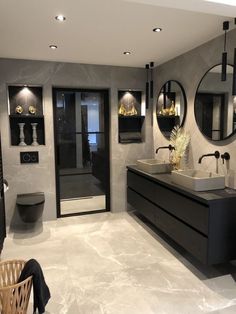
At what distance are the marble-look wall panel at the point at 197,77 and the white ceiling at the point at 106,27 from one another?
13cm

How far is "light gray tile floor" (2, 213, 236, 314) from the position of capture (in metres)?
2.29

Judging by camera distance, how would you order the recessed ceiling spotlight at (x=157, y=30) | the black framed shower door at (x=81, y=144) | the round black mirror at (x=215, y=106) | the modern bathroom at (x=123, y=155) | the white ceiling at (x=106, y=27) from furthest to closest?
the black framed shower door at (x=81, y=144) → the round black mirror at (x=215, y=106) → the recessed ceiling spotlight at (x=157, y=30) → the modern bathroom at (x=123, y=155) → the white ceiling at (x=106, y=27)

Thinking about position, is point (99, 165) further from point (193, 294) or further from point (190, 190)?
point (193, 294)

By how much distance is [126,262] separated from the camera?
3.00 metres

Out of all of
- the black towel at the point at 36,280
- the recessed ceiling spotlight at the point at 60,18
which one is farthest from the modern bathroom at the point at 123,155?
the black towel at the point at 36,280

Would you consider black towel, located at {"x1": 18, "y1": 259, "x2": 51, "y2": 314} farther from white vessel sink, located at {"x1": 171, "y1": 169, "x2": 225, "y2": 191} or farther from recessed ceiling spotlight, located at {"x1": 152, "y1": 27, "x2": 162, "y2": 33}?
recessed ceiling spotlight, located at {"x1": 152, "y1": 27, "x2": 162, "y2": 33}

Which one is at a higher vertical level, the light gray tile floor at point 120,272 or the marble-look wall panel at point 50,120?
the marble-look wall panel at point 50,120

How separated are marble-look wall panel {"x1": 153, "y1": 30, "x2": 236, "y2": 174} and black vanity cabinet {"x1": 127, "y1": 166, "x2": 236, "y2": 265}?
48cm

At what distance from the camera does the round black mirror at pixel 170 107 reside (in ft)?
12.2

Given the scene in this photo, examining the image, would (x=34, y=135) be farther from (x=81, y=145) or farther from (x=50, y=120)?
(x=81, y=145)

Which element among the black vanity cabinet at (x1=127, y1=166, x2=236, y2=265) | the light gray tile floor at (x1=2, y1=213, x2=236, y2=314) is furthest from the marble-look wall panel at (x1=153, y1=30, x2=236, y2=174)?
the light gray tile floor at (x1=2, y1=213, x2=236, y2=314)

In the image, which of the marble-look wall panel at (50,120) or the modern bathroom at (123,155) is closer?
the modern bathroom at (123,155)

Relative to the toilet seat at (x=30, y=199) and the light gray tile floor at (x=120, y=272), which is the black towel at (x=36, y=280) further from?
the toilet seat at (x=30, y=199)

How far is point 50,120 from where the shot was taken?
4.12m
